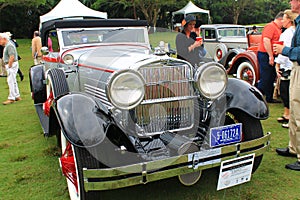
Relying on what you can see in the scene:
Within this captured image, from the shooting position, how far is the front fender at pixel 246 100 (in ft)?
9.39

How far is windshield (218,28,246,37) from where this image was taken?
38.1ft

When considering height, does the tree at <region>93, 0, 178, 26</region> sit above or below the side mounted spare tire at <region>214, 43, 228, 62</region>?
above

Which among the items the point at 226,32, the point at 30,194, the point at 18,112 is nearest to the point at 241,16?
the point at 226,32

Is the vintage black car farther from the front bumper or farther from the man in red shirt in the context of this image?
the man in red shirt

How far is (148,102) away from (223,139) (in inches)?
27.7

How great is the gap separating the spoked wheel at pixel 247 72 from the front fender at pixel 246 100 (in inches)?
168

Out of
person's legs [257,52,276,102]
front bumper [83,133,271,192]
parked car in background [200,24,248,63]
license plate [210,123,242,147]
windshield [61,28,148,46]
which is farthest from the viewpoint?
parked car in background [200,24,248,63]

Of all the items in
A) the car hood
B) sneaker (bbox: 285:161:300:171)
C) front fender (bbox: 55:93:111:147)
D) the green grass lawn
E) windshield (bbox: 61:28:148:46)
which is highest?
windshield (bbox: 61:28:148:46)

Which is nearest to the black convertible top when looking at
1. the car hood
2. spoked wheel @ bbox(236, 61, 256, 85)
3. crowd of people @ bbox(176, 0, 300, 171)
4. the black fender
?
the car hood

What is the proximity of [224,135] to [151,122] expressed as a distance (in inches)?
25.4

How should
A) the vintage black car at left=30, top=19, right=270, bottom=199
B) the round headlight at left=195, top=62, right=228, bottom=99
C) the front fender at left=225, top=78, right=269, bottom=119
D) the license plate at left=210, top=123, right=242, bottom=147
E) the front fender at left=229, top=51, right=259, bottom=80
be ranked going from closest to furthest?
1. the vintage black car at left=30, top=19, right=270, bottom=199
2. the license plate at left=210, top=123, right=242, bottom=147
3. the round headlight at left=195, top=62, right=228, bottom=99
4. the front fender at left=225, top=78, right=269, bottom=119
5. the front fender at left=229, top=51, right=259, bottom=80

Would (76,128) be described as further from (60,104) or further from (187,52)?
(187,52)

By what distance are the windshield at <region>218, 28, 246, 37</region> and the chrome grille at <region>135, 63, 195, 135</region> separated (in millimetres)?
9312

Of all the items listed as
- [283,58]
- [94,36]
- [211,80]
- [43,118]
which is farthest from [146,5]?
[211,80]
